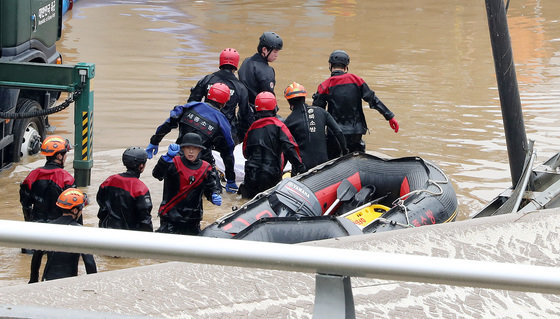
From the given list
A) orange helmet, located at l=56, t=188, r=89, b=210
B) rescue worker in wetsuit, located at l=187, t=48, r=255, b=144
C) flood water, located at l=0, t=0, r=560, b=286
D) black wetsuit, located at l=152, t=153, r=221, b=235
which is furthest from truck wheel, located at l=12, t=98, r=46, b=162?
orange helmet, located at l=56, t=188, r=89, b=210

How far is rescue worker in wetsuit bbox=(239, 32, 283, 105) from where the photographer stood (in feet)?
35.6

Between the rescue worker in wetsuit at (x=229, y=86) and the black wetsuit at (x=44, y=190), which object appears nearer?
the black wetsuit at (x=44, y=190)

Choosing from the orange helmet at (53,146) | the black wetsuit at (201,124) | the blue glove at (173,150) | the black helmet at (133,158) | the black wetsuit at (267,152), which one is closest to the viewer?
the black helmet at (133,158)

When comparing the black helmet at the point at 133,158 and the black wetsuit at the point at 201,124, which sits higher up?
the black helmet at the point at 133,158

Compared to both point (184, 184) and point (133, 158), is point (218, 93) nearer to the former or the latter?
point (184, 184)

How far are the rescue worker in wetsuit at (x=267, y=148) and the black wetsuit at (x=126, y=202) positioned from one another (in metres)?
2.31

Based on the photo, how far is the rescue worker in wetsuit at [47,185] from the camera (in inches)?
290

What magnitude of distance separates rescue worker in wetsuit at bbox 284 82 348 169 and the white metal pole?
7.62 meters

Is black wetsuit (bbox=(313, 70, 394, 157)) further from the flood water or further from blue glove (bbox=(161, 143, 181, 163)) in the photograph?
blue glove (bbox=(161, 143, 181, 163))

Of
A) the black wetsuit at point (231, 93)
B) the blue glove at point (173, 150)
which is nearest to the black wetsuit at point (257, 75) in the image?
the black wetsuit at point (231, 93)

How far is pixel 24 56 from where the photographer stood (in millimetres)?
10219

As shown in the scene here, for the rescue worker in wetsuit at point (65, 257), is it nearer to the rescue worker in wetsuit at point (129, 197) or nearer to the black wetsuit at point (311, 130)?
the rescue worker in wetsuit at point (129, 197)

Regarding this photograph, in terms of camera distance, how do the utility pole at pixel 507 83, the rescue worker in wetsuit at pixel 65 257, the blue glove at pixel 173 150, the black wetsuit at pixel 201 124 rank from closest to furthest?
the rescue worker in wetsuit at pixel 65 257
the blue glove at pixel 173 150
the utility pole at pixel 507 83
the black wetsuit at pixel 201 124

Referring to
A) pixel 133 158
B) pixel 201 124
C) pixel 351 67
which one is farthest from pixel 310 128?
pixel 351 67
